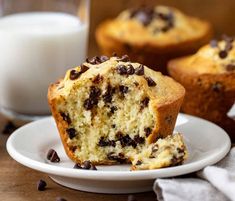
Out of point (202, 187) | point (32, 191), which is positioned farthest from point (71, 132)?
point (202, 187)

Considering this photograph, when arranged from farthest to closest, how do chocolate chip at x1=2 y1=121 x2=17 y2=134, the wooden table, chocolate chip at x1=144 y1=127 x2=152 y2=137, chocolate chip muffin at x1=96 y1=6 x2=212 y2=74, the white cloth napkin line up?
chocolate chip muffin at x1=96 y1=6 x2=212 y2=74 < chocolate chip at x1=2 y1=121 x2=17 y2=134 < chocolate chip at x1=144 y1=127 x2=152 y2=137 < the wooden table < the white cloth napkin

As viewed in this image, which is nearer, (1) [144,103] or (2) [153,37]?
(1) [144,103]

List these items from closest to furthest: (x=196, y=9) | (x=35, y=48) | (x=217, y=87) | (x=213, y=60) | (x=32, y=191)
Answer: (x=32, y=191) < (x=217, y=87) < (x=213, y=60) < (x=35, y=48) < (x=196, y=9)

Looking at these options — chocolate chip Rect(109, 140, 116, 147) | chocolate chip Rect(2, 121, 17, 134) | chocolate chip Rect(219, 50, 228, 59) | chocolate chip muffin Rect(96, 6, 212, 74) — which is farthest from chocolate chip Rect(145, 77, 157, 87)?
chocolate chip muffin Rect(96, 6, 212, 74)

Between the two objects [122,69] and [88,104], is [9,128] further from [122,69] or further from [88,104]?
[122,69]

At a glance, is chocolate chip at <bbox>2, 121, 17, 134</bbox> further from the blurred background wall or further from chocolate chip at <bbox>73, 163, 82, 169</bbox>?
the blurred background wall

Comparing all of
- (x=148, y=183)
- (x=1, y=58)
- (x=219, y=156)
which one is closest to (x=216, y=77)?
(x=219, y=156)
